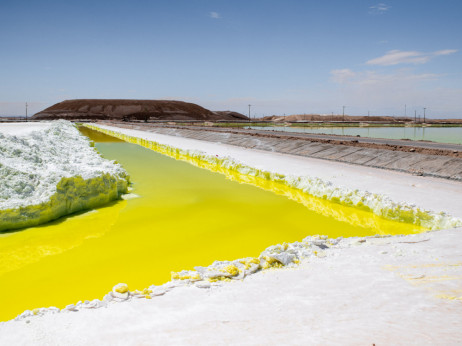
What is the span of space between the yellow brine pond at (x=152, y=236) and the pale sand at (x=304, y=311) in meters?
0.92

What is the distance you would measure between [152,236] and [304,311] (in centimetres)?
336

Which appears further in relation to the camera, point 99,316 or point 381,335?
point 99,316

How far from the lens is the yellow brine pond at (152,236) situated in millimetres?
4090

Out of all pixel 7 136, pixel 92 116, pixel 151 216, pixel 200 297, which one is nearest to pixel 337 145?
pixel 151 216

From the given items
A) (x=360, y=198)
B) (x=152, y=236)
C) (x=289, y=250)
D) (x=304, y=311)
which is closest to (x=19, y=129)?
(x=152, y=236)

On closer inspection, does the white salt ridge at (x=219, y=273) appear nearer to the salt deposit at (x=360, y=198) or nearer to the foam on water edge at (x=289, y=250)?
the foam on water edge at (x=289, y=250)

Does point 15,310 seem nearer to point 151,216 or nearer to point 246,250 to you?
point 246,250

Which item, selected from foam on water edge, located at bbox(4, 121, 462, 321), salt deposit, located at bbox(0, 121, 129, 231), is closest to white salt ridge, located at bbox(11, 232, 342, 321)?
foam on water edge, located at bbox(4, 121, 462, 321)

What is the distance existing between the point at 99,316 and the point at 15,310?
1170 mm

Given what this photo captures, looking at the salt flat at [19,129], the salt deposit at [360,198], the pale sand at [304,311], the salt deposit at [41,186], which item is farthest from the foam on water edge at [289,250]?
the salt flat at [19,129]

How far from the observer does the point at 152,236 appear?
575 centimetres

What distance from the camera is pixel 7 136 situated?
27.4ft

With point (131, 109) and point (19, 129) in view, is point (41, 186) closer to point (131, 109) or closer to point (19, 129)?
point (19, 129)

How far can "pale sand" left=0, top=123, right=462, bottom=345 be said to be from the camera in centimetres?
261
